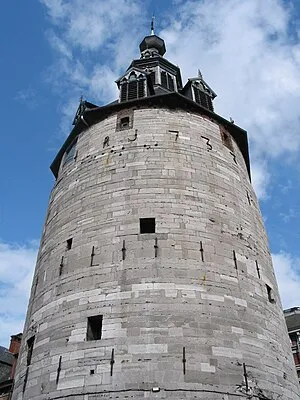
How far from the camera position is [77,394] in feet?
30.8

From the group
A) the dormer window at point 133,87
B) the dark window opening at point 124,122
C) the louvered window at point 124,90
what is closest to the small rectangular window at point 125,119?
the dark window opening at point 124,122

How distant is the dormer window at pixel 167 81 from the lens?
2200cm

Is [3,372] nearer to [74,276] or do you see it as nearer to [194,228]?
[74,276]

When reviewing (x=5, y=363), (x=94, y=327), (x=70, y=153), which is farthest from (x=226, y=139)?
(x=5, y=363)

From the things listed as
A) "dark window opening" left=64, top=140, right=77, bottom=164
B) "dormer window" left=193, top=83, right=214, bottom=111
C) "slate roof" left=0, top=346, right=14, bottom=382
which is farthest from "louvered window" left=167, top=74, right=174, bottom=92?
"slate roof" left=0, top=346, right=14, bottom=382

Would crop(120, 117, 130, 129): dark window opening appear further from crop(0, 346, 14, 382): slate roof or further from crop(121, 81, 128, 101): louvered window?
crop(0, 346, 14, 382): slate roof

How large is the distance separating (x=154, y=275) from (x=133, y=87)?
913 centimetres

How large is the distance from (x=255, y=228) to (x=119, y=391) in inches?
274

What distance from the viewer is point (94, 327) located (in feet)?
34.3

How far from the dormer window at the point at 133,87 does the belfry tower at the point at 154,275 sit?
112 cm

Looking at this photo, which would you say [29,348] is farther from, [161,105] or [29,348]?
[161,105]

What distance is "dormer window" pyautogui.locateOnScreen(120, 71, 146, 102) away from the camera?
16714 mm

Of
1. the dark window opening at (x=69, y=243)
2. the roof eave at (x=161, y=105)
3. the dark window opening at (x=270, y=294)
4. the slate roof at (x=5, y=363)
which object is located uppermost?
the roof eave at (x=161, y=105)

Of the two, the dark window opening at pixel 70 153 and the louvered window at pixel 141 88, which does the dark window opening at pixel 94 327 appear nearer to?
the dark window opening at pixel 70 153
